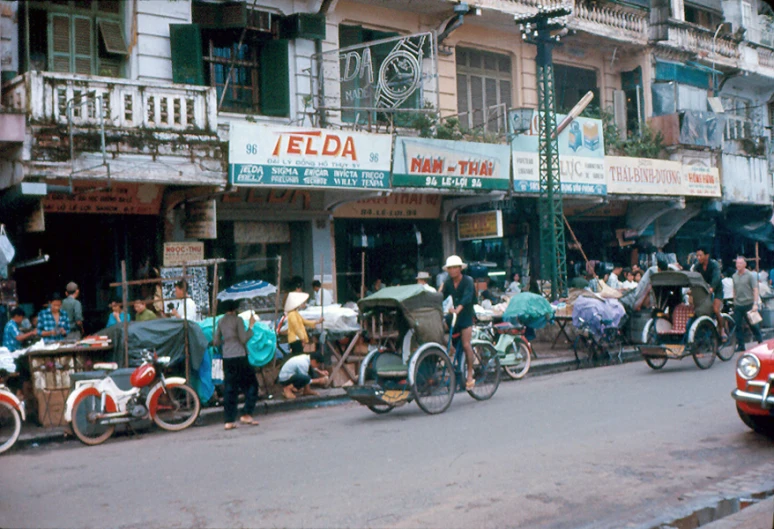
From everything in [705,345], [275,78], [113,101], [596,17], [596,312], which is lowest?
[705,345]

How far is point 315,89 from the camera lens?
1831 centimetres

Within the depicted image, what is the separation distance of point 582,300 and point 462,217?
601cm

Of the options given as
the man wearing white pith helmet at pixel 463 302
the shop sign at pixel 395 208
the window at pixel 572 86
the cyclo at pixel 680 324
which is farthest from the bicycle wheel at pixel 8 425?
the window at pixel 572 86

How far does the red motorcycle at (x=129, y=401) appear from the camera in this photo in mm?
10258

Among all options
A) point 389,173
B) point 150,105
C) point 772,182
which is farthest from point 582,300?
point 772,182

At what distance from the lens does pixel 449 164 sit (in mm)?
19062

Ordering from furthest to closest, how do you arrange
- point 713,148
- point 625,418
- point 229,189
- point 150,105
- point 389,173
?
point 713,148 → point 389,173 → point 229,189 → point 150,105 → point 625,418

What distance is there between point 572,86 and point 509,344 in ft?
40.6

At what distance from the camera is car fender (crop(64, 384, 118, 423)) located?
10.1m

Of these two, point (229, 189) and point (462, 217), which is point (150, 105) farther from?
point (462, 217)

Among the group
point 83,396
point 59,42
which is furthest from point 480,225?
Answer: point 83,396

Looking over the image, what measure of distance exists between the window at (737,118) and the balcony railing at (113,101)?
18552 mm

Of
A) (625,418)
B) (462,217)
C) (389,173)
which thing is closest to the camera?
(625,418)

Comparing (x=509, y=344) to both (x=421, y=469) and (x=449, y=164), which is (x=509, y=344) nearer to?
(x=449, y=164)
